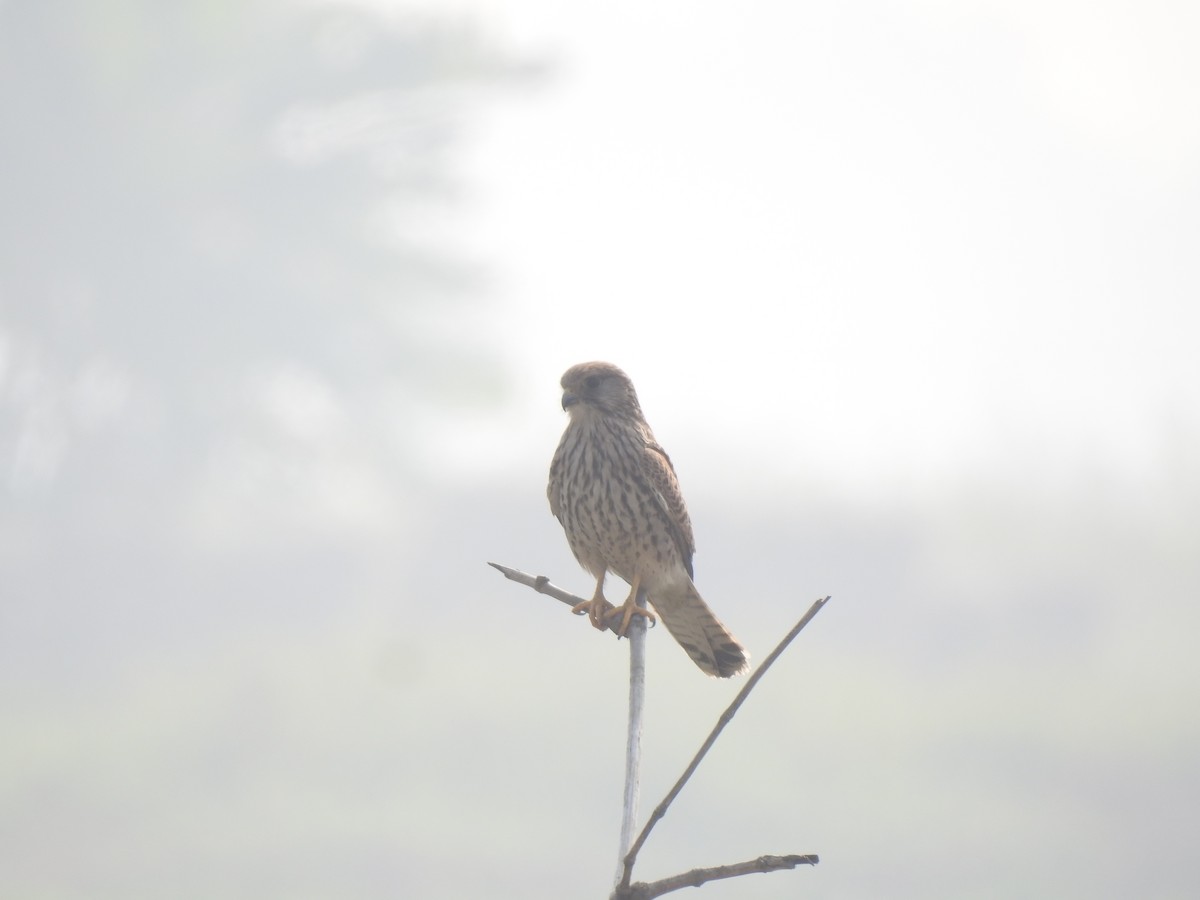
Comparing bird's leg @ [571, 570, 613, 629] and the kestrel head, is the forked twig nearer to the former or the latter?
bird's leg @ [571, 570, 613, 629]

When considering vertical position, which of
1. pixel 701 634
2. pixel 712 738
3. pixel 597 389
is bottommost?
pixel 712 738

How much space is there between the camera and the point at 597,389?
24.0 ft

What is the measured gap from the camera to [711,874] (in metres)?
2.84

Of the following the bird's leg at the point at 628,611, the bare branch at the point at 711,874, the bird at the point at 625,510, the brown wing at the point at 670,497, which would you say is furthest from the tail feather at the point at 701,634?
the bare branch at the point at 711,874

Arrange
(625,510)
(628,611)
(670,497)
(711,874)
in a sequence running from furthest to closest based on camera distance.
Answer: (670,497) → (625,510) → (628,611) → (711,874)

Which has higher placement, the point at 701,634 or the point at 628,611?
the point at 701,634

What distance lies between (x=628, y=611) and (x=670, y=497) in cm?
90

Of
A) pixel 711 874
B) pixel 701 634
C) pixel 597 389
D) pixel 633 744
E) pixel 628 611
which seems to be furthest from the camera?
pixel 701 634

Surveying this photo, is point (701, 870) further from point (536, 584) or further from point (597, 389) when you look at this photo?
point (597, 389)

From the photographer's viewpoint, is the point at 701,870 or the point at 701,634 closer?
the point at 701,870

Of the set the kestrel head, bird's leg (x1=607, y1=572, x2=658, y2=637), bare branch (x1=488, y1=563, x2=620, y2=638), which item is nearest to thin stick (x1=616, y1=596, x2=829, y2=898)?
bare branch (x1=488, y1=563, x2=620, y2=638)

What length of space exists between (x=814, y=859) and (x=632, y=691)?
3.62ft

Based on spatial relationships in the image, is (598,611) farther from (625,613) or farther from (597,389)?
(597,389)

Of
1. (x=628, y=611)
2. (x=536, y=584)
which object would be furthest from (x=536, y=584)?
(x=628, y=611)
